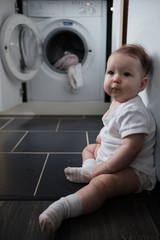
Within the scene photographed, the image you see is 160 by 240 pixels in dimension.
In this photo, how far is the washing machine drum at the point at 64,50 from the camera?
1.84m

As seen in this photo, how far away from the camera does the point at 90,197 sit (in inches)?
24.6

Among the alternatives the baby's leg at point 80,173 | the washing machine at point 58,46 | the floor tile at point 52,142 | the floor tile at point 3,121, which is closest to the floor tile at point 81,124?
the floor tile at point 52,142

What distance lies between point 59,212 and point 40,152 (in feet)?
1.79

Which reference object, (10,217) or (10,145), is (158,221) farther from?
(10,145)

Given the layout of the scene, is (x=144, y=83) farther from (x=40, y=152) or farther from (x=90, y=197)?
(x=40, y=152)

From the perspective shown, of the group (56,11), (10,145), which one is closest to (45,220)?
(10,145)

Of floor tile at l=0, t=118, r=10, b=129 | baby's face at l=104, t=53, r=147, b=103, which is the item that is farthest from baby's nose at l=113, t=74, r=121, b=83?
floor tile at l=0, t=118, r=10, b=129

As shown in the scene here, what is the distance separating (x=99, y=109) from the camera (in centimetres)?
192

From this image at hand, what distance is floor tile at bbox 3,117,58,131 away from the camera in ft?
4.89

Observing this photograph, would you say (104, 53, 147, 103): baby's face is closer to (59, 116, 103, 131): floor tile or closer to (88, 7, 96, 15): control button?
(59, 116, 103, 131): floor tile

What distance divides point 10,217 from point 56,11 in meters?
1.64

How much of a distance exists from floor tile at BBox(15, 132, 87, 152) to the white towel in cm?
59

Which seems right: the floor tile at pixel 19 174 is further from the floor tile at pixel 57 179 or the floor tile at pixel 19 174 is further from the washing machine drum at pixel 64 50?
the washing machine drum at pixel 64 50

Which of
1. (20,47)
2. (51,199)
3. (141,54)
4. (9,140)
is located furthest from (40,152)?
(20,47)
